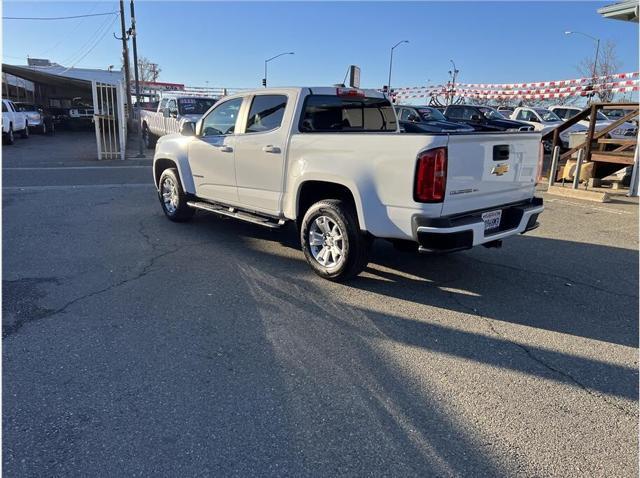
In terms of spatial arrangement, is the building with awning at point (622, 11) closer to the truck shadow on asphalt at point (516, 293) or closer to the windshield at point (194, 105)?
the truck shadow on asphalt at point (516, 293)

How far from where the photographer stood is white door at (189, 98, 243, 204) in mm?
6098

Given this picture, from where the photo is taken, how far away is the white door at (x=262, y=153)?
533 centimetres

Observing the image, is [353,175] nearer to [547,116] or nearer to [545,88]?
[547,116]

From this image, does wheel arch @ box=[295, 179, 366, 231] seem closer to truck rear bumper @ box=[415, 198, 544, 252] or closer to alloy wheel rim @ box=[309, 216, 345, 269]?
alloy wheel rim @ box=[309, 216, 345, 269]

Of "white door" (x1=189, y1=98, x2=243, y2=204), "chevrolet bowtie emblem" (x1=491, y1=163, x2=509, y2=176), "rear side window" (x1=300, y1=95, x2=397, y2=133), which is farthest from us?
"white door" (x1=189, y1=98, x2=243, y2=204)

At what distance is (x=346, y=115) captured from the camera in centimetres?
562

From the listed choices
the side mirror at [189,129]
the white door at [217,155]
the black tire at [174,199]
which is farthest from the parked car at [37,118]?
the white door at [217,155]

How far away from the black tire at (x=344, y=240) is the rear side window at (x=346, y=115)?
3.07ft

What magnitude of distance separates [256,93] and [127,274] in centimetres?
261

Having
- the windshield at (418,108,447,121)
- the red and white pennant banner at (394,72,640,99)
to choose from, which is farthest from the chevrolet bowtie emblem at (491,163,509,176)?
the red and white pennant banner at (394,72,640,99)

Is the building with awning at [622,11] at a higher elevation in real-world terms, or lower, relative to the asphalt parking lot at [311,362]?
higher

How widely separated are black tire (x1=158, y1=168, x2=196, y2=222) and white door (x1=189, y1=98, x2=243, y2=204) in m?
0.46

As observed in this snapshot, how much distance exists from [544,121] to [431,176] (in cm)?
1744

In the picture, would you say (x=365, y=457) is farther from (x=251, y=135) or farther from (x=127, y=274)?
(x=251, y=135)
